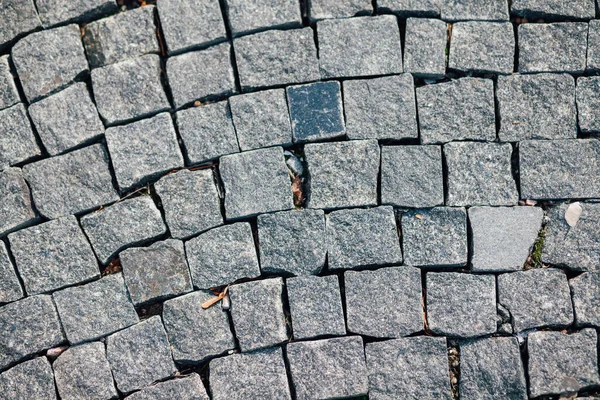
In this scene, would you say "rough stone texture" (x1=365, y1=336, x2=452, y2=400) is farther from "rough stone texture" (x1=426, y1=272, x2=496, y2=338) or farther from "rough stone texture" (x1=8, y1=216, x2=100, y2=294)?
"rough stone texture" (x1=8, y1=216, x2=100, y2=294)

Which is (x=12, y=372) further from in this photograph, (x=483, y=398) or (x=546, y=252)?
(x=546, y=252)

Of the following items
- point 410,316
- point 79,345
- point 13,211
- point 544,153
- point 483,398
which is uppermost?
point 13,211

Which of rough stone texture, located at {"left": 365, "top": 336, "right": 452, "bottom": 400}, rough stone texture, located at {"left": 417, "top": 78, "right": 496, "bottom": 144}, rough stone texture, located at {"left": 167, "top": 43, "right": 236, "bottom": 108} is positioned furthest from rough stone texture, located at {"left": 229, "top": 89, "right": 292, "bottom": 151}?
rough stone texture, located at {"left": 365, "top": 336, "right": 452, "bottom": 400}

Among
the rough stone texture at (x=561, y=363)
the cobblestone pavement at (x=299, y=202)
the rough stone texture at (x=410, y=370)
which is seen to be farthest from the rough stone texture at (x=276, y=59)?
the rough stone texture at (x=561, y=363)

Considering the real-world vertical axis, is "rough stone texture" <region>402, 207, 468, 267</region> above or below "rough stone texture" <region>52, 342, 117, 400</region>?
above

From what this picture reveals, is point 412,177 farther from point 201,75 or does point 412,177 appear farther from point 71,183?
point 71,183

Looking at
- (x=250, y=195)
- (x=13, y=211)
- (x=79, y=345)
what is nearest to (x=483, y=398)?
(x=250, y=195)

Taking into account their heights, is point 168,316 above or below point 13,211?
below
